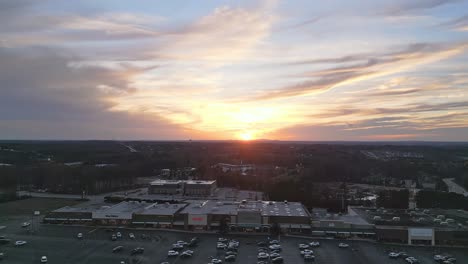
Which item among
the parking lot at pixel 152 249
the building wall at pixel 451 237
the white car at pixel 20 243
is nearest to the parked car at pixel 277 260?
the parking lot at pixel 152 249

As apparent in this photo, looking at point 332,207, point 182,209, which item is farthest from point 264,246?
point 332,207

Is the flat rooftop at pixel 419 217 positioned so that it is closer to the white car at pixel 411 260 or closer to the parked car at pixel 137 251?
the white car at pixel 411 260

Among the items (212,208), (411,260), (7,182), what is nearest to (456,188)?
(411,260)

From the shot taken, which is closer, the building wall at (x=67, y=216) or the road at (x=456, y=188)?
the building wall at (x=67, y=216)

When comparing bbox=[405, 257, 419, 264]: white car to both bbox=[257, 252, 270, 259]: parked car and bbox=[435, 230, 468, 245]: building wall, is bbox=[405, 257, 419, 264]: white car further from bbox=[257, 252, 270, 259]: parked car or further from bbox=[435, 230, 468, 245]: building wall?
bbox=[257, 252, 270, 259]: parked car

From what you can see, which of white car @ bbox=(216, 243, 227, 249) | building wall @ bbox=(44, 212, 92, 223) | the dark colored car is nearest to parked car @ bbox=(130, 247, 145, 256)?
the dark colored car

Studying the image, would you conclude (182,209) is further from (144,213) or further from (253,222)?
(253,222)
